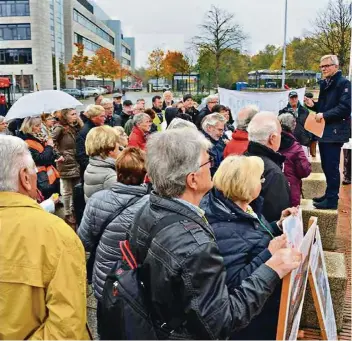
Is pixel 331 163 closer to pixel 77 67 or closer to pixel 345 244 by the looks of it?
pixel 345 244

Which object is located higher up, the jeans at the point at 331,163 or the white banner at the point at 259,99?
the white banner at the point at 259,99

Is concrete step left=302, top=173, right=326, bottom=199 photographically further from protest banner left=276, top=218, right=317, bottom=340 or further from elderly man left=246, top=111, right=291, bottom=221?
protest banner left=276, top=218, right=317, bottom=340

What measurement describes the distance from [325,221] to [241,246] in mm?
2908

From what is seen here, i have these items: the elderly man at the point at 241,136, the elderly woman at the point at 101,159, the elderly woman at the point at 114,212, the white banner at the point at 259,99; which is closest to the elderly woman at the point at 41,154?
the elderly woman at the point at 101,159

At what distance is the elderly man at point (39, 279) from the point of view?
1.76 meters

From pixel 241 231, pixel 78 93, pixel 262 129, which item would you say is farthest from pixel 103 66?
pixel 241 231

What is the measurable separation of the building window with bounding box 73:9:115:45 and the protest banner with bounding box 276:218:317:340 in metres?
79.1

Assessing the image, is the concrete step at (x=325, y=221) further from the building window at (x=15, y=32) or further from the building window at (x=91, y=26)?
the building window at (x=91, y=26)

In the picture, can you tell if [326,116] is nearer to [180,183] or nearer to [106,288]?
[180,183]

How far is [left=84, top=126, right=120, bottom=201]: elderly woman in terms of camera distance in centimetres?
425

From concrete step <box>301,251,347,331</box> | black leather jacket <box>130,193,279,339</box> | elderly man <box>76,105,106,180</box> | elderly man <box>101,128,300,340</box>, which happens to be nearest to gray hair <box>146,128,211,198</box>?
elderly man <box>101,128,300,340</box>

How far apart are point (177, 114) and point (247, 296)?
25.1 feet

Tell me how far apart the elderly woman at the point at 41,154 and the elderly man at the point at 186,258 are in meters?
3.50

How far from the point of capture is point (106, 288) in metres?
2.02
